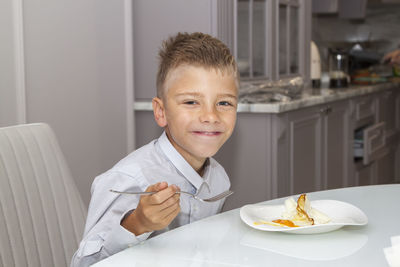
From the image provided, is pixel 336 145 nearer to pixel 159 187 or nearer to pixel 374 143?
pixel 374 143

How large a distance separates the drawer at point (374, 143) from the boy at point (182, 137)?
2.37m

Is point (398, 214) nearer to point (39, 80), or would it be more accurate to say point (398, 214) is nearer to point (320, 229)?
point (320, 229)

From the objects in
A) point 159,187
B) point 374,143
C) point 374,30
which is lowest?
point 374,143

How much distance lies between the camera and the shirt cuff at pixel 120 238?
906 mm

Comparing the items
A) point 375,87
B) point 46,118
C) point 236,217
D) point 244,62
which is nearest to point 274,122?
point 244,62

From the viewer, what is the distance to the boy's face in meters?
1.11

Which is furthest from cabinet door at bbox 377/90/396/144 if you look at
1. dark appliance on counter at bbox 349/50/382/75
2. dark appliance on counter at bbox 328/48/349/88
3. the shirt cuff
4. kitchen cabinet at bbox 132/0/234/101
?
the shirt cuff

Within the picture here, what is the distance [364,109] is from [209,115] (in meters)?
2.65

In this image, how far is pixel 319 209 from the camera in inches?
38.7

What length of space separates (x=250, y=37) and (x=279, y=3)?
Answer: 400 millimetres

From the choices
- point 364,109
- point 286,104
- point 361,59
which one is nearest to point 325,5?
point 361,59

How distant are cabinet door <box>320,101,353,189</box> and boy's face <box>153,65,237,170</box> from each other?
176 cm

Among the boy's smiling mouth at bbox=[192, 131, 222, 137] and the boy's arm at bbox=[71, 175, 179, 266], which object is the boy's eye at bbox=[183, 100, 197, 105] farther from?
the boy's arm at bbox=[71, 175, 179, 266]

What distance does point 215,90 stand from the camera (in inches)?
44.0
